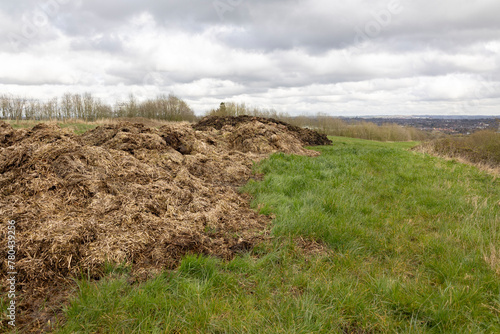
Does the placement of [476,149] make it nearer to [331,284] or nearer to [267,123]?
[267,123]

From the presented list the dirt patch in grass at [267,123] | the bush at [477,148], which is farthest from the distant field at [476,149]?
the dirt patch in grass at [267,123]

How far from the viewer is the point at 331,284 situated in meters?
2.92

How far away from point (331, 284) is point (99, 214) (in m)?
3.29

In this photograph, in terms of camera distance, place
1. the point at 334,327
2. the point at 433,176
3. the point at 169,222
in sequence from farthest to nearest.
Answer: the point at 433,176, the point at 169,222, the point at 334,327

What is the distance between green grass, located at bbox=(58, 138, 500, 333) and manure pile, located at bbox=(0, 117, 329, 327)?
352 mm

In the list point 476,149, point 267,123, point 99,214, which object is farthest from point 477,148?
point 99,214

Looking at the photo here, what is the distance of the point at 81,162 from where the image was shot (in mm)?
5238

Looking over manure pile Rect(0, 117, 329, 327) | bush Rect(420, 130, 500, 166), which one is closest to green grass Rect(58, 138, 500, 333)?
manure pile Rect(0, 117, 329, 327)

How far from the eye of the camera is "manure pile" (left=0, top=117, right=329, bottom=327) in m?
2.98

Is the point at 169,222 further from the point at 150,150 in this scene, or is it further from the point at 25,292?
the point at 150,150

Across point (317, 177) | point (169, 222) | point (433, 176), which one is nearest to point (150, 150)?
point (169, 222)

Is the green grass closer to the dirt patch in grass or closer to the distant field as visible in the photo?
the dirt patch in grass

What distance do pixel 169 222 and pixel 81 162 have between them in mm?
2539

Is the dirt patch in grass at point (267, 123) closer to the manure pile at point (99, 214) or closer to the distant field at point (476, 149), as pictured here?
the distant field at point (476, 149)
